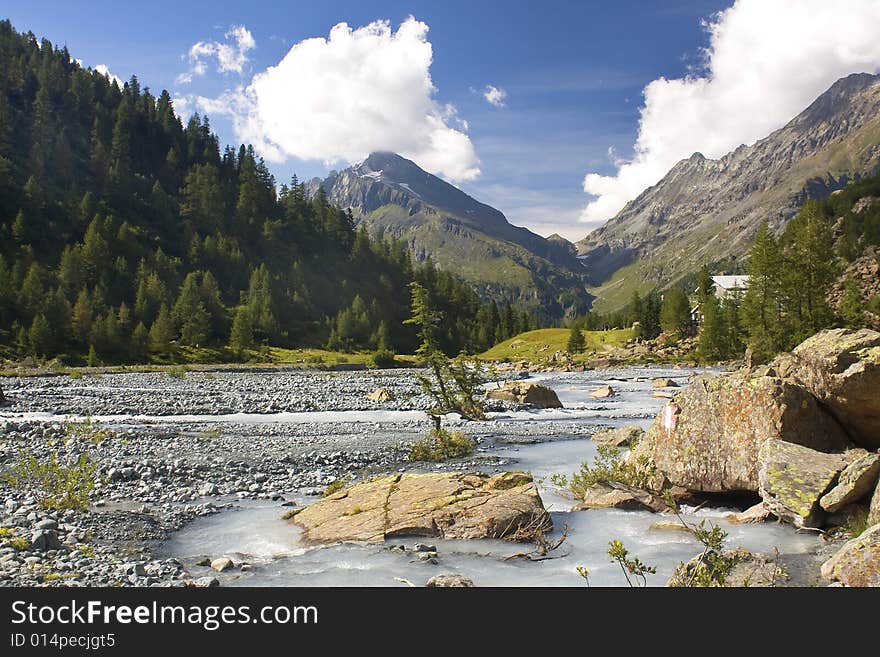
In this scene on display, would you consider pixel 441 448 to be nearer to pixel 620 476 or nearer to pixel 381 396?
pixel 620 476

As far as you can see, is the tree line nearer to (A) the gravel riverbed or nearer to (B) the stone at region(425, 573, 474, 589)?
(A) the gravel riverbed

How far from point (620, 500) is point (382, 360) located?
86.4 meters

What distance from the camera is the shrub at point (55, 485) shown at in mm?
13531

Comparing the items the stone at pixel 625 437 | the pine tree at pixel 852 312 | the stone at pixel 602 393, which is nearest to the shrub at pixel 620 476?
the stone at pixel 625 437

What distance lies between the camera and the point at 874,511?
33.4 ft

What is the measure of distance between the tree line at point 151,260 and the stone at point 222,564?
7321 centimetres

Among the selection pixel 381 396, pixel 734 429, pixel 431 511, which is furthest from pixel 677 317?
pixel 431 511

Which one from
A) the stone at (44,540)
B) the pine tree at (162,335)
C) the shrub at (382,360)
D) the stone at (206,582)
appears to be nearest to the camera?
the stone at (206,582)

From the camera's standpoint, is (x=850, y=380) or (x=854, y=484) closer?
(x=854, y=484)

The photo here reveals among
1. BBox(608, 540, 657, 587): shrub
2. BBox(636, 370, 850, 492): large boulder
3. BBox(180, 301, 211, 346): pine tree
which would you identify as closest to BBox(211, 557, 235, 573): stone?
BBox(608, 540, 657, 587): shrub

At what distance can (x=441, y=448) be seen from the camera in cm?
2278

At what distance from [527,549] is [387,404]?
2944 cm

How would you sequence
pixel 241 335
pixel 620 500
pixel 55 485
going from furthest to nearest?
pixel 241 335 → pixel 55 485 → pixel 620 500

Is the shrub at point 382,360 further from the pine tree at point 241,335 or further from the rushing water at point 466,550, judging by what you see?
the rushing water at point 466,550
